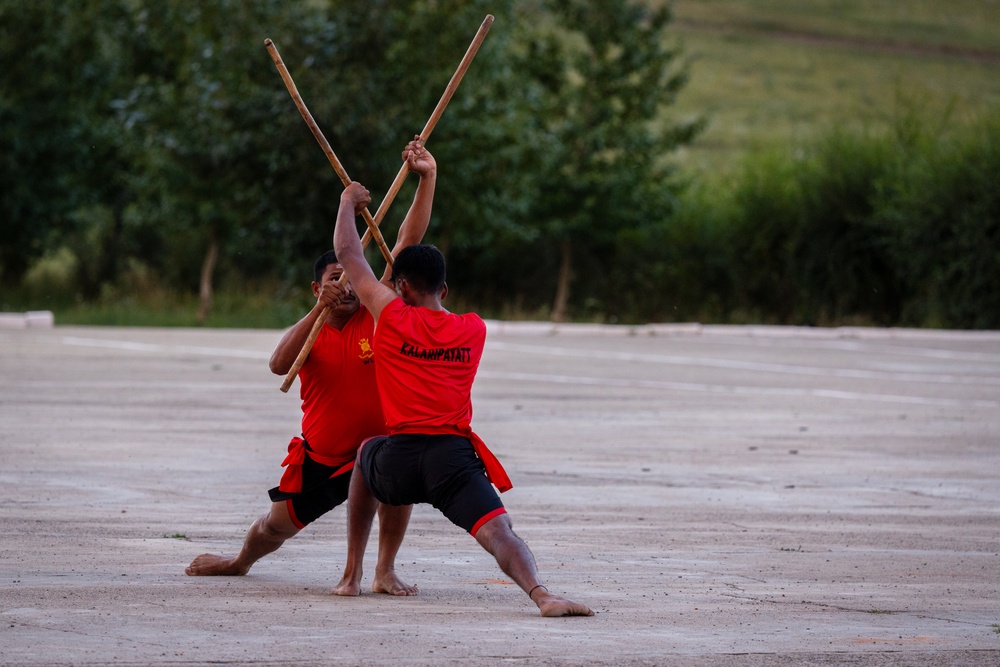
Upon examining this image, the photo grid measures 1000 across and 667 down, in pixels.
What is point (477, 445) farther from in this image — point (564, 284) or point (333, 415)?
point (564, 284)

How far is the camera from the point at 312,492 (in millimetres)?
7504

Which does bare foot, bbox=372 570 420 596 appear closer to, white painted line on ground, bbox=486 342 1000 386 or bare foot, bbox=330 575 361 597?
bare foot, bbox=330 575 361 597

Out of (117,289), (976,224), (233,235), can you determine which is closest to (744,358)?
(976,224)

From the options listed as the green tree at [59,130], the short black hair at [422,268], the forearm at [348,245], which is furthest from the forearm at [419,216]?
the green tree at [59,130]

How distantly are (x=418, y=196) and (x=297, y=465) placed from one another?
1391 millimetres

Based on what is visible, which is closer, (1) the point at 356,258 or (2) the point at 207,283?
(1) the point at 356,258

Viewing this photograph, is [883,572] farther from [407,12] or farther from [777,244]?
[777,244]

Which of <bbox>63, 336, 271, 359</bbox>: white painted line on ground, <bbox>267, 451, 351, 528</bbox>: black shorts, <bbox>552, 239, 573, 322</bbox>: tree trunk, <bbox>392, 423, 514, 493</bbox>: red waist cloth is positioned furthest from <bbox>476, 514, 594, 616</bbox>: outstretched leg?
<bbox>552, 239, 573, 322</bbox>: tree trunk

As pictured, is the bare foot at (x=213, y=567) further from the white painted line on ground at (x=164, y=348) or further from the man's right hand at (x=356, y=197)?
the white painted line on ground at (x=164, y=348)

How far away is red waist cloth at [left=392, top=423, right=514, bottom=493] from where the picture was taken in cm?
696

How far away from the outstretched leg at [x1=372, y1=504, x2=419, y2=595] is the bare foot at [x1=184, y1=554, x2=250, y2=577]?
756 mm

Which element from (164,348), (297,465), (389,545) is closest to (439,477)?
(389,545)

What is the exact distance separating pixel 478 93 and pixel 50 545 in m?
28.4

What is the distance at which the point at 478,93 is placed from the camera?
3597 centimetres
